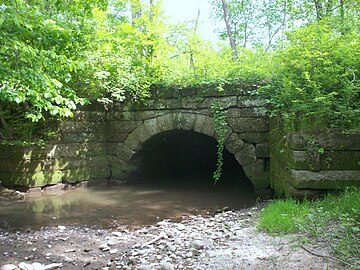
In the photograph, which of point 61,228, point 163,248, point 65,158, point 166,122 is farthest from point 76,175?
point 163,248

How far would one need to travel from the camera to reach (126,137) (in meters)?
7.21

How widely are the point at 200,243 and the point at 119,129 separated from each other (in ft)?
14.6

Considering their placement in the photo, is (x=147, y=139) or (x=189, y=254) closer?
(x=189, y=254)

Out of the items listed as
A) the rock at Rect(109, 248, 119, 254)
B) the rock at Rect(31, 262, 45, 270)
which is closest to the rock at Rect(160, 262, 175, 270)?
the rock at Rect(109, 248, 119, 254)

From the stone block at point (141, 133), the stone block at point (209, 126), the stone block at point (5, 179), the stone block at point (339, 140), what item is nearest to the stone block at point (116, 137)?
the stone block at point (141, 133)

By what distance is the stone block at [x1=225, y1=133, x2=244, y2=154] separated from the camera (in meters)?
6.18

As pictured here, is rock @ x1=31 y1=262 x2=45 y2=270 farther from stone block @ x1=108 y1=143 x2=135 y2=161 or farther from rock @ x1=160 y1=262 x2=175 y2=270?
stone block @ x1=108 y1=143 x2=135 y2=161

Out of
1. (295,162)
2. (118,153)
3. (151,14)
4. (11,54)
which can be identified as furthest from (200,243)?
(151,14)

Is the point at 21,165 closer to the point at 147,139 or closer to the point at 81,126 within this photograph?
the point at 81,126

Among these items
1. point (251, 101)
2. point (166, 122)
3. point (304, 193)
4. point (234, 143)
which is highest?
point (251, 101)

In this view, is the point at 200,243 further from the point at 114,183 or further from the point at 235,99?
the point at 114,183

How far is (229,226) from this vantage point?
4.00 meters

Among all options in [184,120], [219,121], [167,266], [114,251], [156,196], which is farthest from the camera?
[184,120]

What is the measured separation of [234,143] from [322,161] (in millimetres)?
2090
